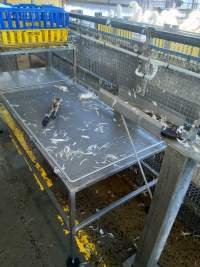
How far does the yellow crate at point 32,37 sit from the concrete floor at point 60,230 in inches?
54.9

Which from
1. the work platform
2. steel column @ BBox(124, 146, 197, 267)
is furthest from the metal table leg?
steel column @ BBox(124, 146, 197, 267)

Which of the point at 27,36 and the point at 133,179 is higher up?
the point at 27,36

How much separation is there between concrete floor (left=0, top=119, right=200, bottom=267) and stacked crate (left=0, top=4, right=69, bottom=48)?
4.69 feet

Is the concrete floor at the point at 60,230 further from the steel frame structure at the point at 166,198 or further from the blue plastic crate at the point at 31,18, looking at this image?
the blue plastic crate at the point at 31,18

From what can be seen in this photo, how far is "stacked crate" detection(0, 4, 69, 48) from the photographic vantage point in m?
2.02

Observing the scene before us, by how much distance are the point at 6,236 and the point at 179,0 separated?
33.6 feet

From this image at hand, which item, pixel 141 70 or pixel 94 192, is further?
pixel 94 192

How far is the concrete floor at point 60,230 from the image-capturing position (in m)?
1.66

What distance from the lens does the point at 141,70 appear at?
196 cm

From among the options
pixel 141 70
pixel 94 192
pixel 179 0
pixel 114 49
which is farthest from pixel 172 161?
pixel 179 0

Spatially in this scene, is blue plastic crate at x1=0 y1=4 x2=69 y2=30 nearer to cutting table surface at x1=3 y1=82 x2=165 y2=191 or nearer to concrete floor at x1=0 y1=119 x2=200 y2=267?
cutting table surface at x1=3 y1=82 x2=165 y2=191

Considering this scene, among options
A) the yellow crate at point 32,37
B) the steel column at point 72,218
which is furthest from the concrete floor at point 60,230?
the yellow crate at point 32,37

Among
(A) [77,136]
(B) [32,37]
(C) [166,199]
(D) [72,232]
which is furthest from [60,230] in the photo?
(B) [32,37]

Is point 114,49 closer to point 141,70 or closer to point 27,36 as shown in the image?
point 141,70
